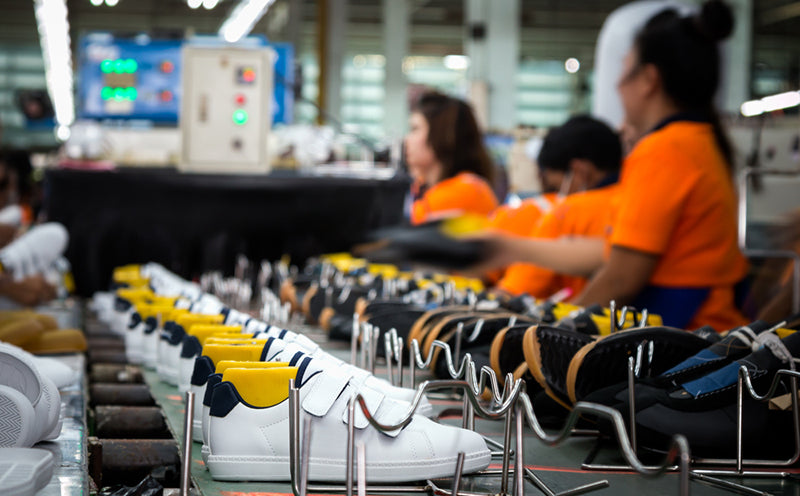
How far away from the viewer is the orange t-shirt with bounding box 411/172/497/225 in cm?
436

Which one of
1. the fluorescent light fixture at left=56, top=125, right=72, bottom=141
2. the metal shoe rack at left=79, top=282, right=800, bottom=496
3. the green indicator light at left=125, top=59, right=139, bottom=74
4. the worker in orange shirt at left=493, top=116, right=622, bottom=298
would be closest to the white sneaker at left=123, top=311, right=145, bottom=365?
the metal shoe rack at left=79, top=282, right=800, bottom=496

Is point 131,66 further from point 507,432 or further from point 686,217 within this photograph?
point 507,432

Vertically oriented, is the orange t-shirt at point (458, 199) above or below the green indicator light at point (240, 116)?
below

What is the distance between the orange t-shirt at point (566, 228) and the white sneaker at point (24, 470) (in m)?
2.43

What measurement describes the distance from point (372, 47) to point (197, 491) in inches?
828

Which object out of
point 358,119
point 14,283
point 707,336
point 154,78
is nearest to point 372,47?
point 358,119

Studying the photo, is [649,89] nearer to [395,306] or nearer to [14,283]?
[395,306]

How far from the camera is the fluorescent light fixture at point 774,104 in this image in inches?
326

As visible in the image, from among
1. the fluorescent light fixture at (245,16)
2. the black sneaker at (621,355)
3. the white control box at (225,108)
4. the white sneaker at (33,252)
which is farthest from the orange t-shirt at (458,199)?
the fluorescent light fixture at (245,16)

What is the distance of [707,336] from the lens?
1.71 m

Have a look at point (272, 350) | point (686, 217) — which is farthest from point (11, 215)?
point (272, 350)

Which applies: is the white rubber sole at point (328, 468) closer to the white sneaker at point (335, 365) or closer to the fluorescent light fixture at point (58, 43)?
the white sneaker at point (335, 365)

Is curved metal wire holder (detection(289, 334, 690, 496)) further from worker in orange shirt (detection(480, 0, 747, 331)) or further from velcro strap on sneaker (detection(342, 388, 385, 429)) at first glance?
worker in orange shirt (detection(480, 0, 747, 331))

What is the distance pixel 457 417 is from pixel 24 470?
0.88m
